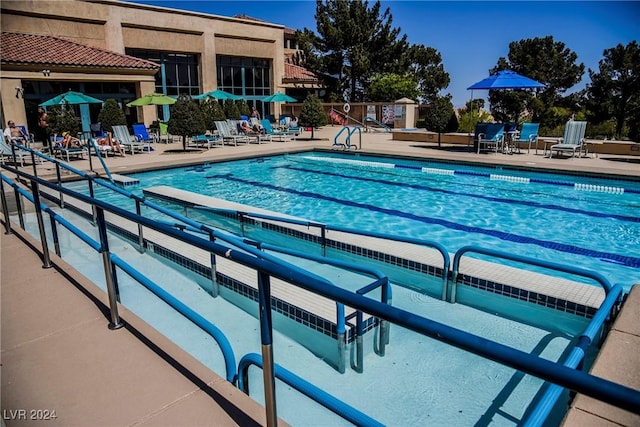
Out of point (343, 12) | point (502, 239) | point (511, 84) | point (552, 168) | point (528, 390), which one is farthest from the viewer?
point (343, 12)

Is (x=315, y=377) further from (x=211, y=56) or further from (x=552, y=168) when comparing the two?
(x=211, y=56)

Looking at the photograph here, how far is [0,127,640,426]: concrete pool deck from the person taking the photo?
2.14 m

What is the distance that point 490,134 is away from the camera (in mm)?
14930

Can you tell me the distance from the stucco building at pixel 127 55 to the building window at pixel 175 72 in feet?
0.19

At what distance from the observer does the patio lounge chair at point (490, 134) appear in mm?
14750

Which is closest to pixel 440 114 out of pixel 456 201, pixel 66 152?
pixel 456 201

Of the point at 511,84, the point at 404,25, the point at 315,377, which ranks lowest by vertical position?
the point at 315,377

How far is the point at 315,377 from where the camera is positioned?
3.62m

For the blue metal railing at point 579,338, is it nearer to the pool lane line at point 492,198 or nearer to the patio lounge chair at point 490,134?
the pool lane line at point 492,198

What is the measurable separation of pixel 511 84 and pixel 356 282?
12.1 metres

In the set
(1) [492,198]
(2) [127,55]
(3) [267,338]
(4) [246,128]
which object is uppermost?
(2) [127,55]

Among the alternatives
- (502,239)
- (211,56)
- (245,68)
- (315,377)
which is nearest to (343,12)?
(245,68)

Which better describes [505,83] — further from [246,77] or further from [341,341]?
[246,77]

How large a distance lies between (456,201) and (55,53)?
18744mm
